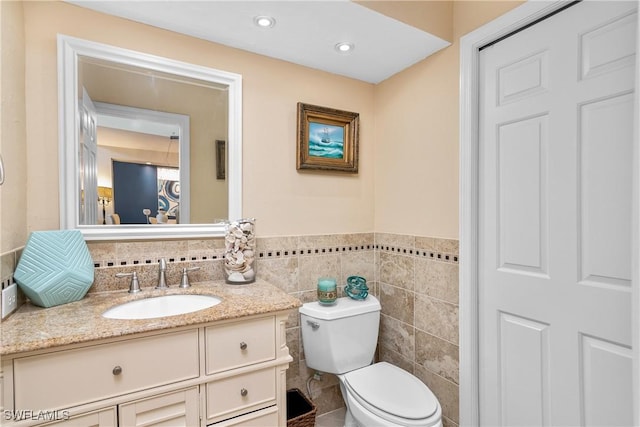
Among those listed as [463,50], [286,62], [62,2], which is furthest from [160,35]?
[463,50]

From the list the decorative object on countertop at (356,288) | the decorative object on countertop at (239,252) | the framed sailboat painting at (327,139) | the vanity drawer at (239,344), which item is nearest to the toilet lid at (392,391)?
A: the decorative object on countertop at (356,288)

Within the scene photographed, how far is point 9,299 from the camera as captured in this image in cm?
110

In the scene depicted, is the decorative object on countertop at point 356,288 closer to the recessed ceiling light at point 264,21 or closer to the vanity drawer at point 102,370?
the vanity drawer at point 102,370

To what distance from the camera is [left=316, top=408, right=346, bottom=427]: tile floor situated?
73.7 inches

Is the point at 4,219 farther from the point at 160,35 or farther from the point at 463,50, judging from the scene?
the point at 463,50

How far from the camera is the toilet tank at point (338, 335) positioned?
168 cm

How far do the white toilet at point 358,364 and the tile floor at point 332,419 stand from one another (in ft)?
0.72

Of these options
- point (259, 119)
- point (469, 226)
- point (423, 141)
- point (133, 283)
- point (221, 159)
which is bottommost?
point (133, 283)

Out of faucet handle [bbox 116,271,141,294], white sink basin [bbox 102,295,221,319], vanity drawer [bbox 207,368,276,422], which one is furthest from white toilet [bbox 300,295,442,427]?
faucet handle [bbox 116,271,141,294]

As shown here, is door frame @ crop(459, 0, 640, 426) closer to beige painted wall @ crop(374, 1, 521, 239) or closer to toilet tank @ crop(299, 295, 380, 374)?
beige painted wall @ crop(374, 1, 521, 239)

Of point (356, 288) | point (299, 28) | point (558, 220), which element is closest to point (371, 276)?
point (356, 288)

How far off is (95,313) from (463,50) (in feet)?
6.39

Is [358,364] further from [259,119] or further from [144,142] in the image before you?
[144,142]

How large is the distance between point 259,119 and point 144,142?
23.2 inches
